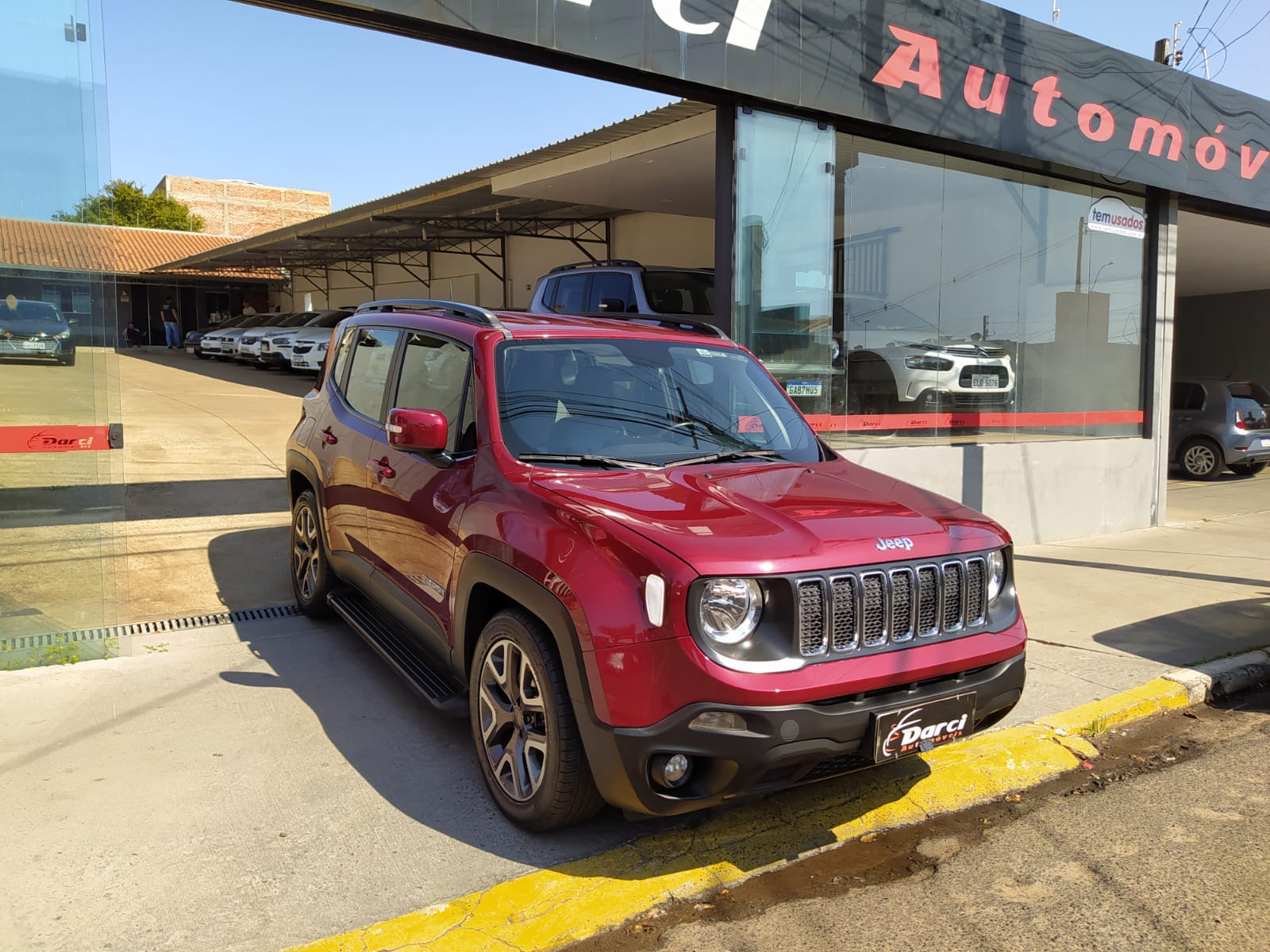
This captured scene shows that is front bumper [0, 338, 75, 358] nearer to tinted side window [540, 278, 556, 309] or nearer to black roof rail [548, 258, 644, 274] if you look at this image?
black roof rail [548, 258, 644, 274]

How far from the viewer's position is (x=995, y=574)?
3625mm

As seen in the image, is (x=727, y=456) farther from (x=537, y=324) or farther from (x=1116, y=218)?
(x=1116, y=218)

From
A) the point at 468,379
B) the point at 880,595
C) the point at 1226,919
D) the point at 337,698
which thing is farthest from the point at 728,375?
the point at 1226,919

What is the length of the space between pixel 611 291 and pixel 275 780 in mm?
6595

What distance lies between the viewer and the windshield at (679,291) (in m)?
9.29

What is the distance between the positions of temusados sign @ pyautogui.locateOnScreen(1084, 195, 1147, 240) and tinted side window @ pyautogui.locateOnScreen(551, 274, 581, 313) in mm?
→ 5531

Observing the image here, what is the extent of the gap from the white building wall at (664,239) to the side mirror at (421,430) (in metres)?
13.6

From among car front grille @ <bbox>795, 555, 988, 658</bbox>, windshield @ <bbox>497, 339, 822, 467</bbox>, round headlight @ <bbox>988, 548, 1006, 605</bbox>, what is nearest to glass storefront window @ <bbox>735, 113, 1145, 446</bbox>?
windshield @ <bbox>497, 339, 822, 467</bbox>

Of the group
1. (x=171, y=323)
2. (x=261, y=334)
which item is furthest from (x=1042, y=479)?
(x=171, y=323)

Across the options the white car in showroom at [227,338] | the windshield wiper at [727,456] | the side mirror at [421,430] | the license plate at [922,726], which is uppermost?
the white car in showroom at [227,338]

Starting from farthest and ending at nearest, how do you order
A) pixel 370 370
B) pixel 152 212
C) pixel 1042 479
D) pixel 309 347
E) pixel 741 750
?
pixel 152 212, pixel 309 347, pixel 1042 479, pixel 370 370, pixel 741 750

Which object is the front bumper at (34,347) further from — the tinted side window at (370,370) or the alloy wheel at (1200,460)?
the alloy wheel at (1200,460)

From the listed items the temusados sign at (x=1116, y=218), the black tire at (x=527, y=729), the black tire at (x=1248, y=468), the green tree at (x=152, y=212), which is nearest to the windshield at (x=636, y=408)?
the black tire at (x=527, y=729)

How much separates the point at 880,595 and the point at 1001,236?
7.52 meters
